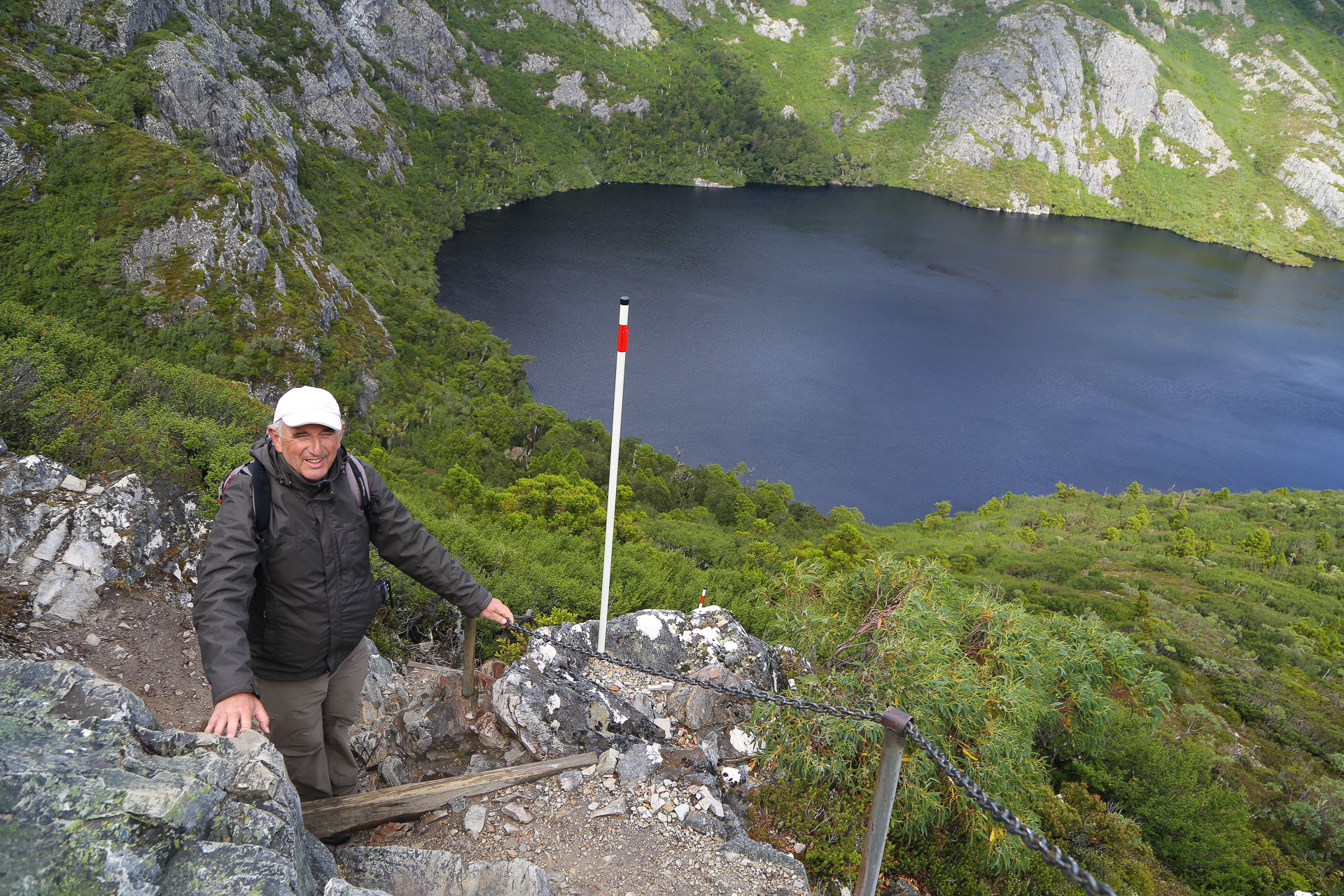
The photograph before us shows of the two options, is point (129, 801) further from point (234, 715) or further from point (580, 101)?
point (580, 101)

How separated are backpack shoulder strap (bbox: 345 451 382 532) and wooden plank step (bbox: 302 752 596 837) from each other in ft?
5.74

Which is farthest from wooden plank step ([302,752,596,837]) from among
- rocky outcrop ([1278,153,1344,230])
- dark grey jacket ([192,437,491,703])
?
rocky outcrop ([1278,153,1344,230])

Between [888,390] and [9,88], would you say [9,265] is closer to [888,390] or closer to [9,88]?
[9,88]

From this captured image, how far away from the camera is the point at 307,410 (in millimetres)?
3180

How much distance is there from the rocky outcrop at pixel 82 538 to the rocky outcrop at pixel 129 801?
11.9 ft

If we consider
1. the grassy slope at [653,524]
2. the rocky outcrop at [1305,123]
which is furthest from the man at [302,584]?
the rocky outcrop at [1305,123]

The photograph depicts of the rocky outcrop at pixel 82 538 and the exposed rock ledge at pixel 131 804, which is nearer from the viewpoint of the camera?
the exposed rock ledge at pixel 131 804

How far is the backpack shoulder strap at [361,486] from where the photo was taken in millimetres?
3498

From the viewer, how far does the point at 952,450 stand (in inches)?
1711

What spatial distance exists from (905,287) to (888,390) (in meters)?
23.8

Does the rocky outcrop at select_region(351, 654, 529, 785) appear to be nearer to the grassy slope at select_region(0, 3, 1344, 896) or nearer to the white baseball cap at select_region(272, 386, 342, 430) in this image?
the grassy slope at select_region(0, 3, 1344, 896)

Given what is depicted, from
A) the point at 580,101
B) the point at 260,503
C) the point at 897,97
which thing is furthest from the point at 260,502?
the point at 897,97

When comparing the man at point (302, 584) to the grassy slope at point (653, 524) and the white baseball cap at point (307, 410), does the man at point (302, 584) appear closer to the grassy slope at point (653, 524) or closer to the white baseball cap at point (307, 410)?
the white baseball cap at point (307, 410)

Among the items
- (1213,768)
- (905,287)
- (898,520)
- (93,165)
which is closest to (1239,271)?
(905,287)
